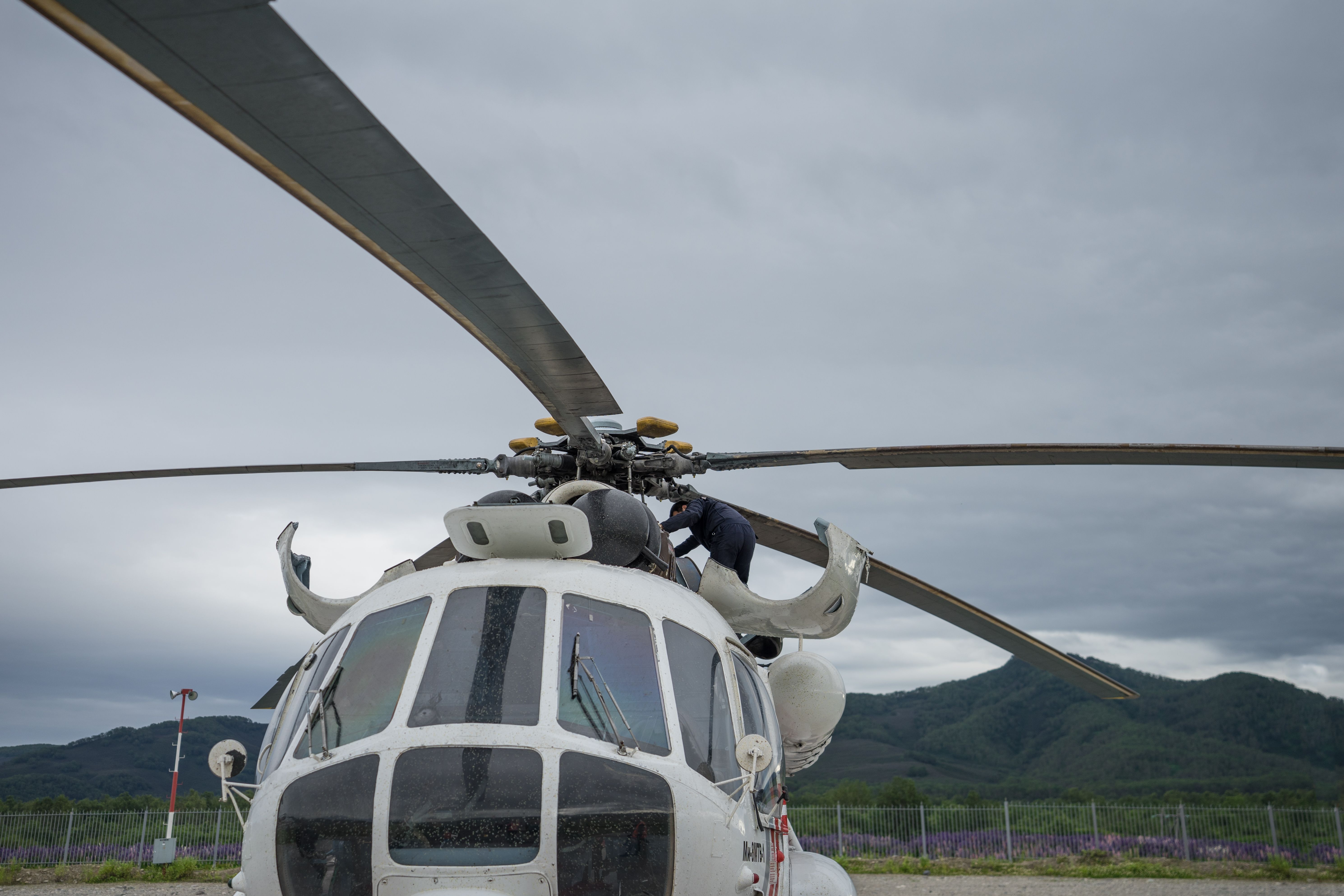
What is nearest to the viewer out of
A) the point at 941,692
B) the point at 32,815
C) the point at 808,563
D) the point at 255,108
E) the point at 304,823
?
the point at 255,108

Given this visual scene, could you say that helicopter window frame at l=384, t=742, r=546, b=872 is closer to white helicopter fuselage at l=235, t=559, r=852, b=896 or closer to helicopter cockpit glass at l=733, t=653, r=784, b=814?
white helicopter fuselage at l=235, t=559, r=852, b=896

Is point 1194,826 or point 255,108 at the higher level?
point 255,108

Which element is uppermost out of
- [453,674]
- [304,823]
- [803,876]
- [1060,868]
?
[453,674]

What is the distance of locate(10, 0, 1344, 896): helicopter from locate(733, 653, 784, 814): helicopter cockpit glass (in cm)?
3

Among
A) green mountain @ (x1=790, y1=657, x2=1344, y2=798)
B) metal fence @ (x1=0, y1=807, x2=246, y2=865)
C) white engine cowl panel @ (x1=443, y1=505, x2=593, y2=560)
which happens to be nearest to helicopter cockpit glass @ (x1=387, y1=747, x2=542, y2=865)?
white engine cowl panel @ (x1=443, y1=505, x2=593, y2=560)

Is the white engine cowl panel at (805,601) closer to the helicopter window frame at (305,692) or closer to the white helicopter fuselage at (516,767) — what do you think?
the white helicopter fuselage at (516,767)

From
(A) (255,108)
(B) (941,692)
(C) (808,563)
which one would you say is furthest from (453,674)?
(B) (941,692)

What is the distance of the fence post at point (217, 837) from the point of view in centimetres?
2091

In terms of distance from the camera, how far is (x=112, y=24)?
72.6 inches

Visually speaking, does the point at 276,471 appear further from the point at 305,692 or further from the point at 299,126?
the point at 299,126

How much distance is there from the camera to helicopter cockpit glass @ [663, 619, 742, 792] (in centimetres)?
383

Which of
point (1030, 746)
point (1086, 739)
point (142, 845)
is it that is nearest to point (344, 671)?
point (142, 845)

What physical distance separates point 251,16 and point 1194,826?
2830cm

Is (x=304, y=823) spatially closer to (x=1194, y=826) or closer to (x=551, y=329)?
(x=551, y=329)
